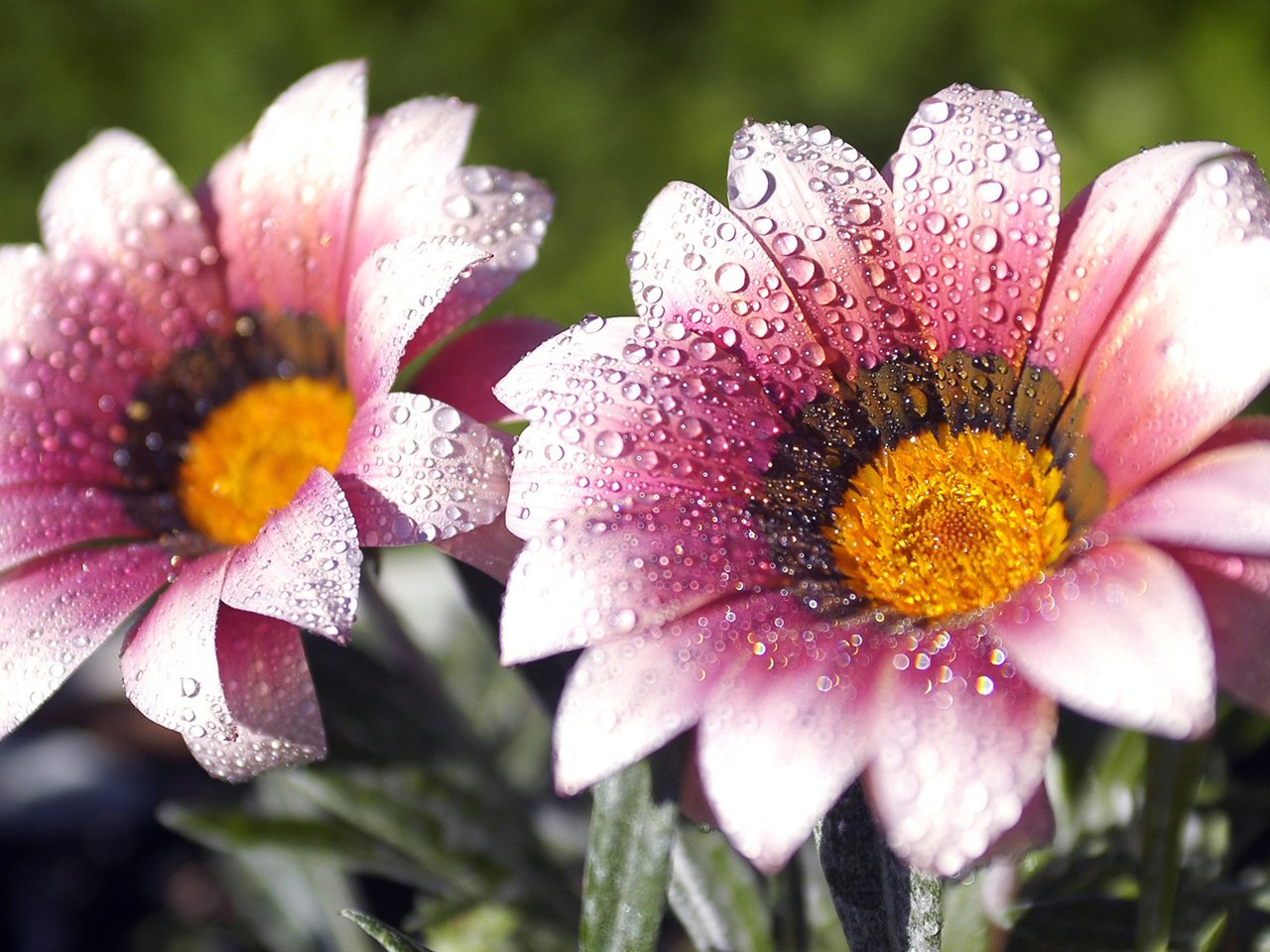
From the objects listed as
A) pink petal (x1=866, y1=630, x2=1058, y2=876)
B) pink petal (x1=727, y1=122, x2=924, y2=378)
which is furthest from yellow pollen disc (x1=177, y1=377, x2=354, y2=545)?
pink petal (x1=866, y1=630, x2=1058, y2=876)

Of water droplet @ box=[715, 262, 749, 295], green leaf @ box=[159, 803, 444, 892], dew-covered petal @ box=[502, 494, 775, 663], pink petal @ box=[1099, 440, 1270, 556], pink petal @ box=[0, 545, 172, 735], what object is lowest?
green leaf @ box=[159, 803, 444, 892]

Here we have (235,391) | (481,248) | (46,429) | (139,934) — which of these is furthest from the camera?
(139,934)

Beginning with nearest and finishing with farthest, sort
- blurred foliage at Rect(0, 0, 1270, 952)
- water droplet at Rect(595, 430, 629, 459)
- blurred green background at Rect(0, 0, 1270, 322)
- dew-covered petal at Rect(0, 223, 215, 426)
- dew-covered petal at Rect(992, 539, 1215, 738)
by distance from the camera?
1. dew-covered petal at Rect(992, 539, 1215, 738)
2. water droplet at Rect(595, 430, 629, 459)
3. dew-covered petal at Rect(0, 223, 215, 426)
4. blurred foliage at Rect(0, 0, 1270, 952)
5. blurred green background at Rect(0, 0, 1270, 322)

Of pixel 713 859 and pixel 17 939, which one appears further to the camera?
pixel 17 939

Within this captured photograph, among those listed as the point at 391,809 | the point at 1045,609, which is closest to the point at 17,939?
the point at 391,809

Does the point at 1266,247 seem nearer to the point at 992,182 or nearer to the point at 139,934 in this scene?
the point at 992,182

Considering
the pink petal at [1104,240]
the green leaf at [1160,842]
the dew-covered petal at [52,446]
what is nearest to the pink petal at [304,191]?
the dew-covered petal at [52,446]

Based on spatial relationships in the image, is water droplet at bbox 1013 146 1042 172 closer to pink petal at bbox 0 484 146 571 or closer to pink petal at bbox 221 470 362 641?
pink petal at bbox 221 470 362 641
